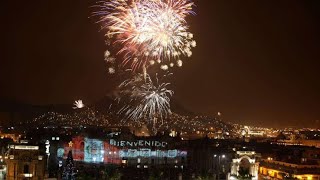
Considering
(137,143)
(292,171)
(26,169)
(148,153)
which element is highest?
(137,143)

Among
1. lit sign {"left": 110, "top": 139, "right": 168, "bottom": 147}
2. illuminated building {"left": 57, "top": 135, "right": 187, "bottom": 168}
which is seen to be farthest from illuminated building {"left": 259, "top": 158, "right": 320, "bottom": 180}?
lit sign {"left": 110, "top": 139, "right": 168, "bottom": 147}

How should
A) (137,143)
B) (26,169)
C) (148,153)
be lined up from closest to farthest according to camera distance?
(26,169)
(148,153)
(137,143)

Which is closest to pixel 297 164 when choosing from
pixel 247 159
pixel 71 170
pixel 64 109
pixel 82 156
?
pixel 247 159

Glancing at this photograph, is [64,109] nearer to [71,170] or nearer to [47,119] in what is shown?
[47,119]

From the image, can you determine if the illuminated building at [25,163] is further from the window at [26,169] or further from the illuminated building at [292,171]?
the illuminated building at [292,171]

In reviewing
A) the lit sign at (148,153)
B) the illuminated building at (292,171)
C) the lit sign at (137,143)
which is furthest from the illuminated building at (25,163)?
the lit sign at (137,143)

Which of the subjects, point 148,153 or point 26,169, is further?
point 148,153

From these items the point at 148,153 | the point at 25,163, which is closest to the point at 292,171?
the point at 148,153

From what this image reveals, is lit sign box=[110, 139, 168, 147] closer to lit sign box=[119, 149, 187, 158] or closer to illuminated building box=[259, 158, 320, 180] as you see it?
lit sign box=[119, 149, 187, 158]

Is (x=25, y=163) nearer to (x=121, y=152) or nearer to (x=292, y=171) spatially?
(x=121, y=152)
